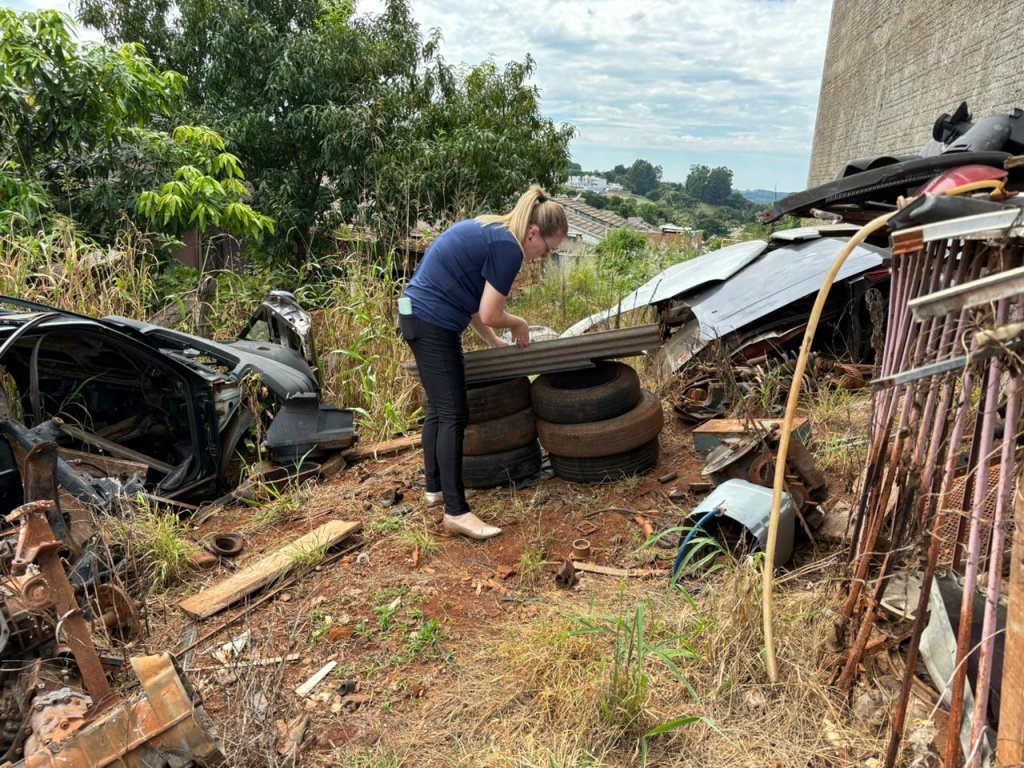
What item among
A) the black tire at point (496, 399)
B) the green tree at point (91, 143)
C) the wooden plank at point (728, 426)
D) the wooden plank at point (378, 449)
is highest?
the green tree at point (91, 143)

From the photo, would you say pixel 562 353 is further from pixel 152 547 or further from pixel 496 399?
pixel 152 547

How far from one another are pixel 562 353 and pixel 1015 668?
2.74 metres

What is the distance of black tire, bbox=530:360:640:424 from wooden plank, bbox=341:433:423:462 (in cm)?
132

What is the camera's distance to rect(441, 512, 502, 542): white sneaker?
12.0 ft

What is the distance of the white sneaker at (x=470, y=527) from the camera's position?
3648 mm

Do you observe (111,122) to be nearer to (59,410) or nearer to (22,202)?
(22,202)

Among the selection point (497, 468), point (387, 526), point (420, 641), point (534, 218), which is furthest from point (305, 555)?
point (534, 218)

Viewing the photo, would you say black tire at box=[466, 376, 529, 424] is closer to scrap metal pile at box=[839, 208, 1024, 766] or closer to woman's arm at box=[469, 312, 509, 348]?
woman's arm at box=[469, 312, 509, 348]

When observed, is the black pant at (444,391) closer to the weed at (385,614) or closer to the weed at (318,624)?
the weed at (385,614)

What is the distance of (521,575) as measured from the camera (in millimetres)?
3326

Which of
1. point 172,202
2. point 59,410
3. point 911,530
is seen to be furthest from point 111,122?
point 911,530

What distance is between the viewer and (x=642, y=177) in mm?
67562

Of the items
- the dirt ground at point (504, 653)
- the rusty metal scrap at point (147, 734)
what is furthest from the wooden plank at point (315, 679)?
the rusty metal scrap at point (147, 734)

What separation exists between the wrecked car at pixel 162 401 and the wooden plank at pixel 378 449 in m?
0.14
